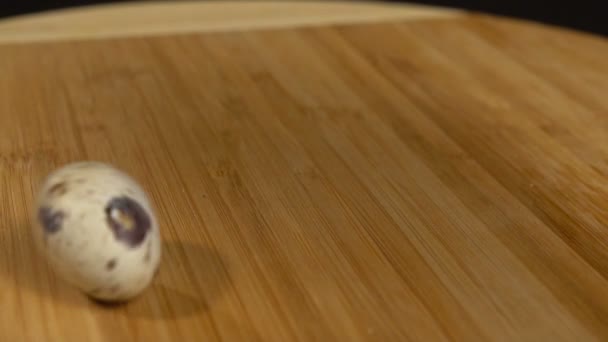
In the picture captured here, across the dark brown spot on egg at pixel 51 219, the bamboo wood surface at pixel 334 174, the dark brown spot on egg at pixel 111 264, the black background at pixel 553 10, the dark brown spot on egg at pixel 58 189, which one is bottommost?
the black background at pixel 553 10

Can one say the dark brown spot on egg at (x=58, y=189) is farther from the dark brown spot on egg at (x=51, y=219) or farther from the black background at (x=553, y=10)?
the black background at (x=553, y=10)

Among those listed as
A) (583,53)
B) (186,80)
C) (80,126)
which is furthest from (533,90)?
(80,126)

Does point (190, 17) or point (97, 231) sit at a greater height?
Result: point (97, 231)

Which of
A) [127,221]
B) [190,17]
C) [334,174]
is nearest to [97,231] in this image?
[127,221]

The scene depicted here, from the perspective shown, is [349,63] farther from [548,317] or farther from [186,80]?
[548,317]

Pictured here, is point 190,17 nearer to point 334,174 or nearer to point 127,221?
point 334,174

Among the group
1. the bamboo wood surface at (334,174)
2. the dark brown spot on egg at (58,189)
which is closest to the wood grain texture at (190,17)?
the bamboo wood surface at (334,174)

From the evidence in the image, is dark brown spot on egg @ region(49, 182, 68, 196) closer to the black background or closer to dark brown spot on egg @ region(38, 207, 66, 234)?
dark brown spot on egg @ region(38, 207, 66, 234)
